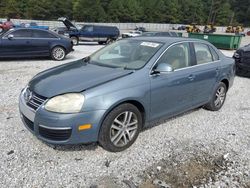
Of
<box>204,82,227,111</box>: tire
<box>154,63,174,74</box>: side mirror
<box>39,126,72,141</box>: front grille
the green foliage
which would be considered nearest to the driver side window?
<box>154,63,174,74</box>: side mirror

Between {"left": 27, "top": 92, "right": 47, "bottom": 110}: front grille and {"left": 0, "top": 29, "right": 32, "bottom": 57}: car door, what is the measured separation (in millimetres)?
7556

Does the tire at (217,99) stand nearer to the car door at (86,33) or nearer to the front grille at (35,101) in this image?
the front grille at (35,101)

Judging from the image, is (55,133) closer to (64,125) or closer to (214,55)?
(64,125)

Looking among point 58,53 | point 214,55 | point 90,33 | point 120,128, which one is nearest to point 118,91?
point 120,128

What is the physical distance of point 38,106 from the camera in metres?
3.16

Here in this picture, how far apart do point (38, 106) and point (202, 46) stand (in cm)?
324

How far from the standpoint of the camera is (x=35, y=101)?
325cm

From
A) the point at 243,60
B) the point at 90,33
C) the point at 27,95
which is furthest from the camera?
the point at 90,33

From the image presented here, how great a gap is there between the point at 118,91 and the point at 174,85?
3.65ft

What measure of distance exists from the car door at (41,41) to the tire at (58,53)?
0.76 feet

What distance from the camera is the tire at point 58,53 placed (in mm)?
11047

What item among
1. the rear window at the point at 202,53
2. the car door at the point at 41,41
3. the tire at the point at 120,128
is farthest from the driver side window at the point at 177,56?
the car door at the point at 41,41

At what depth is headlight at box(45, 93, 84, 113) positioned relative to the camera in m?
3.03

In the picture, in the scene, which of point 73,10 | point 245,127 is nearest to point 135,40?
point 245,127
